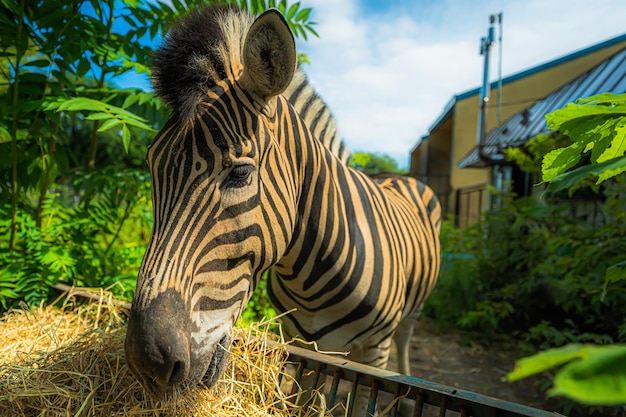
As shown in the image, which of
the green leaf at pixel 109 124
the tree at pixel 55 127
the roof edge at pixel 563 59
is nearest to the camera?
the green leaf at pixel 109 124

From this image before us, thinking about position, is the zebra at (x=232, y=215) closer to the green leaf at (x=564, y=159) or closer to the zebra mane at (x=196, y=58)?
the zebra mane at (x=196, y=58)

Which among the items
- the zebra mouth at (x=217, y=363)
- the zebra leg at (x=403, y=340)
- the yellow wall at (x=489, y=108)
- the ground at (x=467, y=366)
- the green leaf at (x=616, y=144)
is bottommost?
the ground at (x=467, y=366)

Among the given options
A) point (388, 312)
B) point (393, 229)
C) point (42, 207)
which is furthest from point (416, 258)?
point (42, 207)

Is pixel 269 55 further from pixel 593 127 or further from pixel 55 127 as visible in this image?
pixel 55 127

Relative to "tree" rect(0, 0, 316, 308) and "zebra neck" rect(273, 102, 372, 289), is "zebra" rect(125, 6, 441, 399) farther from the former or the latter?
"tree" rect(0, 0, 316, 308)

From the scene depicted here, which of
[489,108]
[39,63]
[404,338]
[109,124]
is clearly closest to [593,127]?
[109,124]

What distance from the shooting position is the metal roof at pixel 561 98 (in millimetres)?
5905

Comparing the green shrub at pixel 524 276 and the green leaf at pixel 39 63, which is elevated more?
the green leaf at pixel 39 63

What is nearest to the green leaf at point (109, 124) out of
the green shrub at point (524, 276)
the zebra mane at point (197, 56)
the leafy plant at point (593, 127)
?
the zebra mane at point (197, 56)

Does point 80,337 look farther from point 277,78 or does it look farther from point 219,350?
point 277,78

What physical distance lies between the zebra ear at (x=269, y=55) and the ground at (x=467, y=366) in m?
3.42

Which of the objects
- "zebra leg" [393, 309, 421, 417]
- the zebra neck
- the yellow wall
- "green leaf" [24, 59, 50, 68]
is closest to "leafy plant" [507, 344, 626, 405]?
the zebra neck

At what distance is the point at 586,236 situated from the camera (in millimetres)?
3322

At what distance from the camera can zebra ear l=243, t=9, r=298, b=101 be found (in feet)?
4.11
